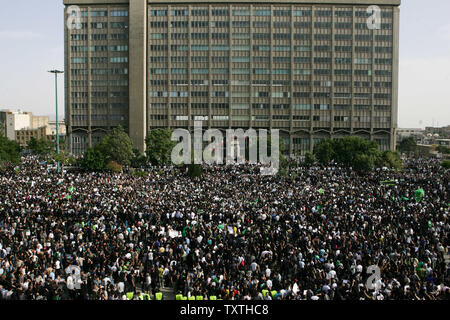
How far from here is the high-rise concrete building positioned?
93.5 metres

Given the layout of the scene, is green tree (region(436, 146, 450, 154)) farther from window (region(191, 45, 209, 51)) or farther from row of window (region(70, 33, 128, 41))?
row of window (region(70, 33, 128, 41))

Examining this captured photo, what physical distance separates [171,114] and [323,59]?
1518 inches

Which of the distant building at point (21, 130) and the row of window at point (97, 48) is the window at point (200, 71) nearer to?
the row of window at point (97, 48)

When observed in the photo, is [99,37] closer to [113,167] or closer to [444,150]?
[113,167]

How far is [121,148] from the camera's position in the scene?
60344 mm

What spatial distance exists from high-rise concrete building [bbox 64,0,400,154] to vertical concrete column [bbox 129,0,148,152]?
9.2 inches

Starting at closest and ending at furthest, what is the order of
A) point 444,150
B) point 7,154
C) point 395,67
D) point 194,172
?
point 194,172 → point 7,154 → point 395,67 → point 444,150

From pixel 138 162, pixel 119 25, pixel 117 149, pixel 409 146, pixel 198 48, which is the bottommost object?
pixel 138 162

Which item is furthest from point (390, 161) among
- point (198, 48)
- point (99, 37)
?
point (99, 37)

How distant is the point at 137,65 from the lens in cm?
9244

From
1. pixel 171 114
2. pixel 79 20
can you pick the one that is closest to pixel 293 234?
pixel 171 114

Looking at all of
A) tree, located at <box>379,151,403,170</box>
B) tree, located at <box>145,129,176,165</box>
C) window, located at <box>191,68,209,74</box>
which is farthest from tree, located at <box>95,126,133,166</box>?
window, located at <box>191,68,209,74</box>

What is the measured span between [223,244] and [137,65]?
3140 inches

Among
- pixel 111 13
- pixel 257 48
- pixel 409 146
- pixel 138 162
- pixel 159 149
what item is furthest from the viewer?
pixel 409 146
